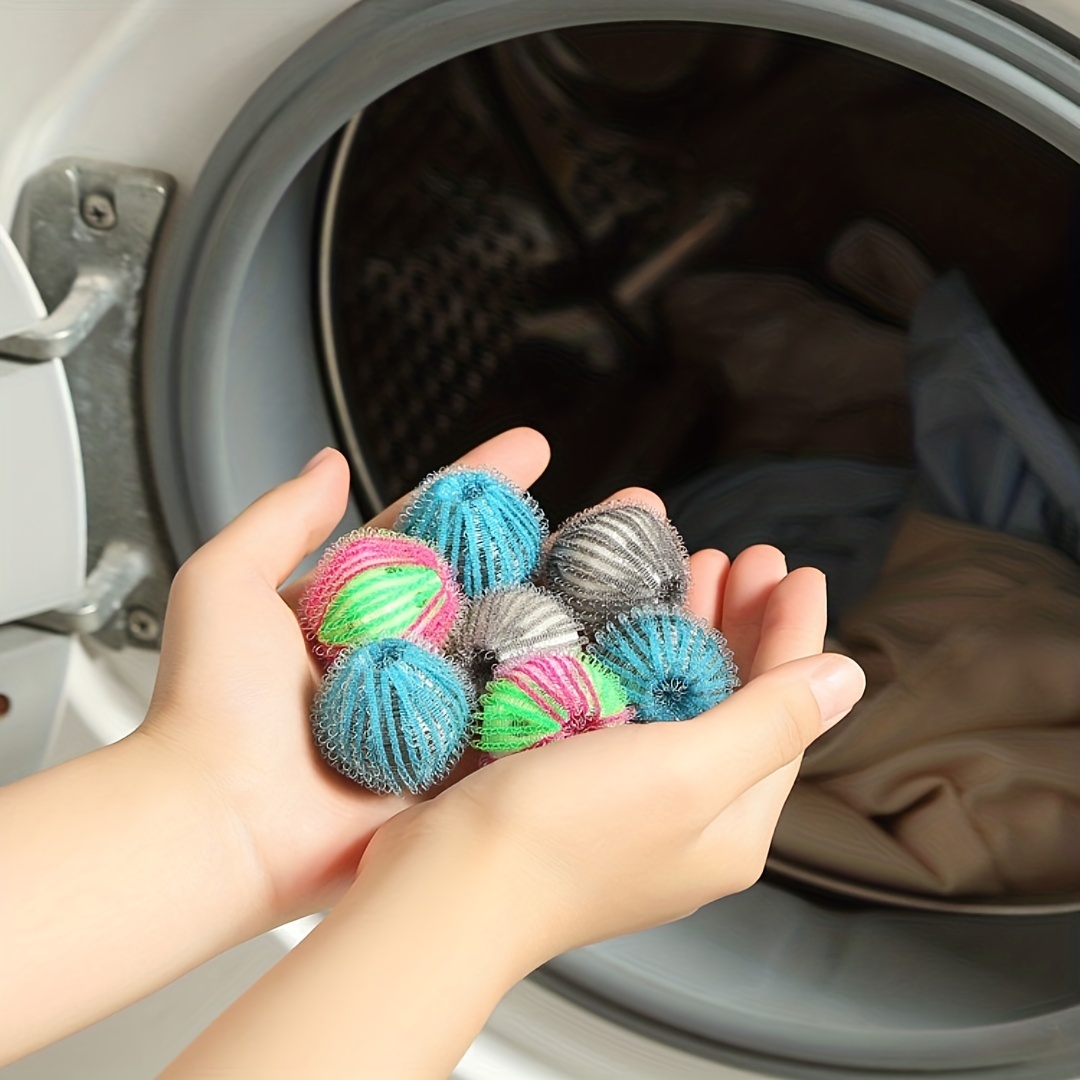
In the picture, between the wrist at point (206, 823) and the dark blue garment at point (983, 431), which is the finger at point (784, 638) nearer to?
the dark blue garment at point (983, 431)

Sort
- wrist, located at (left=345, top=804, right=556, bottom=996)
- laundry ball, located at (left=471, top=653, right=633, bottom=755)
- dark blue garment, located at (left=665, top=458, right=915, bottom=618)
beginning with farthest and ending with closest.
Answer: dark blue garment, located at (left=665, top=458, right=915, bottom=618)
laundry ball, located at (left=471, top=653, right=633, bottom=755)
wrist, located at (left=345, top=804, right=556, bottom=996)

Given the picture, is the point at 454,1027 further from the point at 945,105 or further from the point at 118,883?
the point at 945,105

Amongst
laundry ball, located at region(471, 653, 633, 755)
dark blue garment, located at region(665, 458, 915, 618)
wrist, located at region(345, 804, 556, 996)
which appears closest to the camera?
wrist, located at region(345, 804, 556, 996)

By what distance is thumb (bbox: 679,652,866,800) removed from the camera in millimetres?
406

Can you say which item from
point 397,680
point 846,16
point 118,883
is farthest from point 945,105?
point 118,883

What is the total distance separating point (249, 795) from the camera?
1.55 feet

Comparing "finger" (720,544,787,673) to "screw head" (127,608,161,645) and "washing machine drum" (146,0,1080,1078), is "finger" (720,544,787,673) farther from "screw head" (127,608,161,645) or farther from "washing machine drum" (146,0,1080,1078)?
"screw head" (127,608,161,645)

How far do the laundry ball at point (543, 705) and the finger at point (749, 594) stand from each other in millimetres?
100

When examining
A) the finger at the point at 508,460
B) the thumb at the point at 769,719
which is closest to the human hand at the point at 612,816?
the thumb at the point at 769,719

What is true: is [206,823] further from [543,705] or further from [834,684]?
[834,684]

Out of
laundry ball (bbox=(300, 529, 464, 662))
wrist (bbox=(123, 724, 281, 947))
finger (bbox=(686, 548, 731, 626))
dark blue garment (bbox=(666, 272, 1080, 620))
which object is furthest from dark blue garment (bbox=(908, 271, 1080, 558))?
wrist (bbox=(123, 724, 281, 947))

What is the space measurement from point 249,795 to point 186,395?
21cm

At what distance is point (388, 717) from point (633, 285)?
0.88 ft

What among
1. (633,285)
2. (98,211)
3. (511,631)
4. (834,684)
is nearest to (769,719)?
(834,684)
